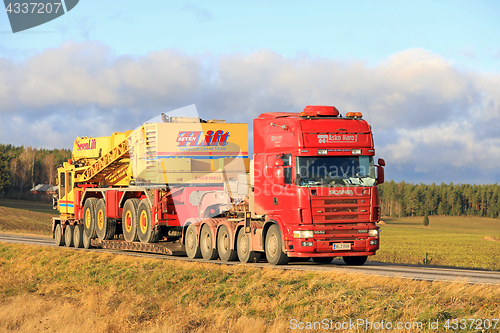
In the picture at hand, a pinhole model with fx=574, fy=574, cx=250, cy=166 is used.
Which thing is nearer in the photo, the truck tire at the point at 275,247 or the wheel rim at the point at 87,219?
Result: the truck tire at the point at 275,247

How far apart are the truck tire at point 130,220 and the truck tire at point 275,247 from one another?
831 cm

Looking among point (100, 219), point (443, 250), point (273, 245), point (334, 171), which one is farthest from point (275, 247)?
point (443, 250)

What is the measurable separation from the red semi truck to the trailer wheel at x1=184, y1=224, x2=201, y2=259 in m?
0.04

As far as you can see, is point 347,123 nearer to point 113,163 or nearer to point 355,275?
point 355,275

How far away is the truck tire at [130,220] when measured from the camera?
23844 millimetres

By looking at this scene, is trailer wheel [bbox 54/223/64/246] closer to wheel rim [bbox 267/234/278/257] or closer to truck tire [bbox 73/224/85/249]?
truck tire [bbox 73/224/85/249]

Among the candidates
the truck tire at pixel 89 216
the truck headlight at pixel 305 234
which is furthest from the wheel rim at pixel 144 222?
the truck headlight at pixel 305 234

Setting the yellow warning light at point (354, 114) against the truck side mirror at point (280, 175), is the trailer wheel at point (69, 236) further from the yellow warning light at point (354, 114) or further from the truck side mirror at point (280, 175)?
the yellow warning light at point (354, 114)

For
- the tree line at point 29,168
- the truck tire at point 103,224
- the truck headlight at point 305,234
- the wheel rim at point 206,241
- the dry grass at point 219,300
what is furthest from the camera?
the tree line at point 29,168

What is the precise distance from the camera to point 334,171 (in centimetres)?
1603

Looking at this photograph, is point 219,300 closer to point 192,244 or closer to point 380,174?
point 380,174

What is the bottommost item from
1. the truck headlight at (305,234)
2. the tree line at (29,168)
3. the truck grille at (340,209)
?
the truck headlight at (305,234)

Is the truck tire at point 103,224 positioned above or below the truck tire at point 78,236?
above

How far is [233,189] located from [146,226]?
4864 millimetres
